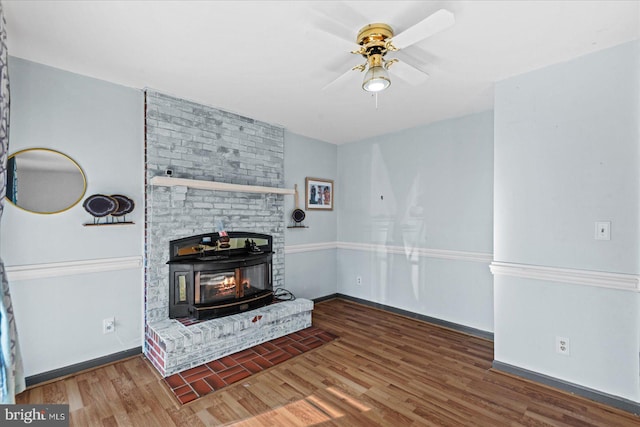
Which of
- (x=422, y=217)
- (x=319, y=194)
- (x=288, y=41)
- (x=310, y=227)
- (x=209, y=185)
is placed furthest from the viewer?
(x=319, y=194)

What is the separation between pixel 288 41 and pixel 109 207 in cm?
200

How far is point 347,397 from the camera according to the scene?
2199 mm

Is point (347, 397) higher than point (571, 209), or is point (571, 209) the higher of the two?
point (571, 209)

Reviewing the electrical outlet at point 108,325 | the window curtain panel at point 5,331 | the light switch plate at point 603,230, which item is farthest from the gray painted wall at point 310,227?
the light switch plate at point 603,230

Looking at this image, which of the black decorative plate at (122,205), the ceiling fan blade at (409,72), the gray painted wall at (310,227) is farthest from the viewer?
the gray painted wall at (310,227)

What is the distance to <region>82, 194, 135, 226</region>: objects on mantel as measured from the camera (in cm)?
247

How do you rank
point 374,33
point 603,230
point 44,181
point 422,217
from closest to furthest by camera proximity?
point 374,33 < point 603,230 < point 44,181 < point 422,217

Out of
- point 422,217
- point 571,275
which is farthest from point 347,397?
point 422,217

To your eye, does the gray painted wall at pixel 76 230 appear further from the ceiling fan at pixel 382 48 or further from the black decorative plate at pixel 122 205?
the ceiling fan at pixel 382 48

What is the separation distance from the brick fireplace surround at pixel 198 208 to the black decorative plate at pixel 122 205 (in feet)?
0.54

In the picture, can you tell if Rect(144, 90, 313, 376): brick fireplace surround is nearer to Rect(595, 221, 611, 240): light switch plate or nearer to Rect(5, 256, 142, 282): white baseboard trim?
Rect(5, 256, 142, 282): white baseboard trim

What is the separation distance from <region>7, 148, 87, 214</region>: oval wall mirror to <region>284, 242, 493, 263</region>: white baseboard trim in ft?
7.63

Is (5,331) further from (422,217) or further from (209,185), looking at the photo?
(422,217)

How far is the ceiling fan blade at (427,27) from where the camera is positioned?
1.42 m
